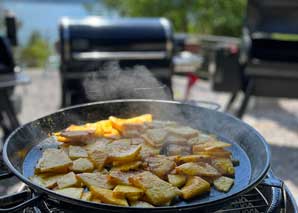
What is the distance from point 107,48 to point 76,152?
2.83 metres

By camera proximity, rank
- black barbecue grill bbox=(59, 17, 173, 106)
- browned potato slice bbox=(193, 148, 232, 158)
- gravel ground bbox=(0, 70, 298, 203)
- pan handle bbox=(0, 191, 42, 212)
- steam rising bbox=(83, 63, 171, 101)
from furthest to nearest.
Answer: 1. black barbecue grill bbox=(59, 17, 173, 106)
2. gravel ground bbox=(0, 70, 298, 203)
3. steam rising bbox=(83, 63, 171, 101)
4. browned potato slice bbox=(193, 148, 232, 158)
5. pan handle bbox=(0, 191, 42, 212)

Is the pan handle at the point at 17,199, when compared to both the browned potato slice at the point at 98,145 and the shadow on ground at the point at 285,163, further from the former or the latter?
the shadow on ground at the point at 285,163

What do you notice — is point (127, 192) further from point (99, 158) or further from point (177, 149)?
point (177, 149)

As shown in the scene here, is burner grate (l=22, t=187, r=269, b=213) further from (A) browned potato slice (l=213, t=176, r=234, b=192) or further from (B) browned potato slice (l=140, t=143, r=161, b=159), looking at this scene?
(B) browned potato slice (l=140, t=143, r=161, b=159)

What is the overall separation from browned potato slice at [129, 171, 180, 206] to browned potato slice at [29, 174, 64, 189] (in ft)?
0.98

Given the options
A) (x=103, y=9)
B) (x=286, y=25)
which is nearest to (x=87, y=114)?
(x=286, y=25)

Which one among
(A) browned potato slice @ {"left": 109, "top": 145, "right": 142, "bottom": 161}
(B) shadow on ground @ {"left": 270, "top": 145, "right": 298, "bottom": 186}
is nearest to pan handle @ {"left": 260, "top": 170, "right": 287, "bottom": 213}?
(A) browned potato slice @ {"left": 109, "top": 145, "right": 142, "bottom": 161}

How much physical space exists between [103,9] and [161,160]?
43.9 feet

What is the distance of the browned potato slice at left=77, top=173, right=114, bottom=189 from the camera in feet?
4.33

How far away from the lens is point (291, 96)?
4398mm

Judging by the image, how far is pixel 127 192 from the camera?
126cm

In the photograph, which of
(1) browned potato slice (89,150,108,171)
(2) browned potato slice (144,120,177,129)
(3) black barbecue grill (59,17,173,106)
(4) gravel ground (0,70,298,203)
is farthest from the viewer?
(3) black barbecue grill (59,17,173,106)

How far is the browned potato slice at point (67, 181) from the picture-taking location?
1322 mm

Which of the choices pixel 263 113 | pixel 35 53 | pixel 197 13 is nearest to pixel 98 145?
pixel 263 113
